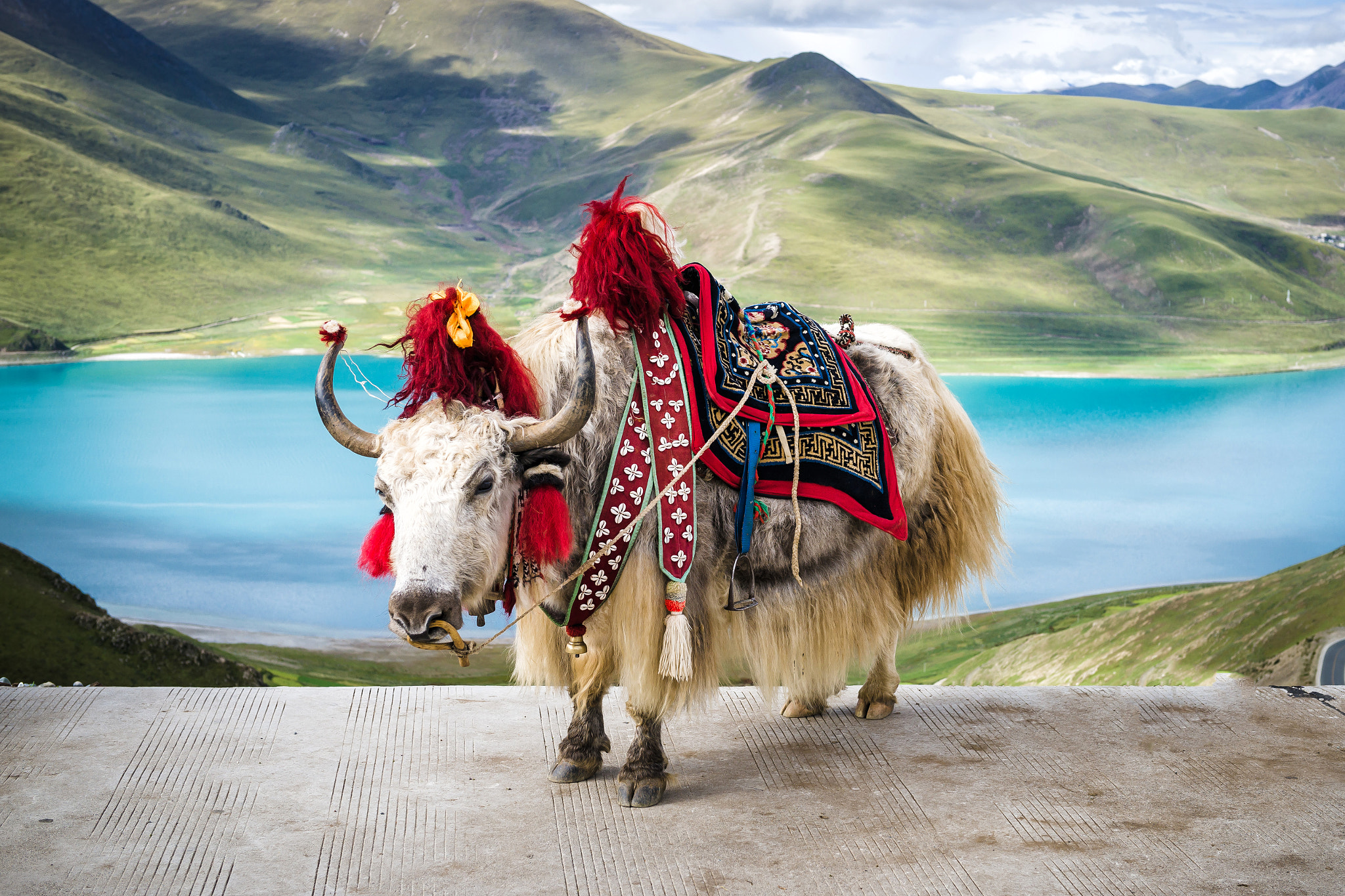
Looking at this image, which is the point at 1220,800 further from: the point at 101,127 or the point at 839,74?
the point at 839,74

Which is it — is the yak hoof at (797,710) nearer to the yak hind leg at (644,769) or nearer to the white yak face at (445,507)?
the yak hind leg at (644,769)

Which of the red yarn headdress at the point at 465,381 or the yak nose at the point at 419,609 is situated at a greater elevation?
the red yarn headdress at the point at 465,381

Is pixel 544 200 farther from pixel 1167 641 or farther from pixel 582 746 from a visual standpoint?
pixel 582 746

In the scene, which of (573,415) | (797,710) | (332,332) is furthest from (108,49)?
(573,415)

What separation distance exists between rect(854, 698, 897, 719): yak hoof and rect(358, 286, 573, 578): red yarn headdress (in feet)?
5.13

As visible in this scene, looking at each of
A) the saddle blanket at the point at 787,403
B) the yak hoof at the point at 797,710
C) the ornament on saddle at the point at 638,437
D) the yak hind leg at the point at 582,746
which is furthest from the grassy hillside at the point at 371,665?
the ornament on saddle at the point at 638,437

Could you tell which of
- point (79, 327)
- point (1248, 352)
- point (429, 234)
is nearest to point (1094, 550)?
point (1248, 352)

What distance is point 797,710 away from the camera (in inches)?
137

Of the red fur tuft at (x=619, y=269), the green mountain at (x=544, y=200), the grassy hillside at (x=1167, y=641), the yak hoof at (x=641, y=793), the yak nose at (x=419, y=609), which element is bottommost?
the grassy hillside at (x=1167, y=641)

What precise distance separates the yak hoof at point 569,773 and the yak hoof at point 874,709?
104 centimetres

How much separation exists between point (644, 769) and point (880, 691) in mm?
1064

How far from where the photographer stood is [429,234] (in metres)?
18.6

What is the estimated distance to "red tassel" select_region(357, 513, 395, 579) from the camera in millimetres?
2332

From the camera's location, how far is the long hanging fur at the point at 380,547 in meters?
2.33
